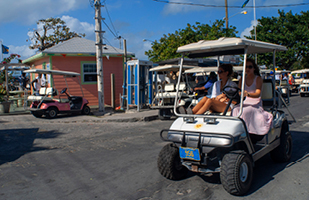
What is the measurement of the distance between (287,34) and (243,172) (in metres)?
33.4

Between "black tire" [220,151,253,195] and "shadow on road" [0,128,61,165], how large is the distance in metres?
4.60

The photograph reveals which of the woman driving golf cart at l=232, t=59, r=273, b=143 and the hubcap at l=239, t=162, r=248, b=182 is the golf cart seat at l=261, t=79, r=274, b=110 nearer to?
the woman driving golf cart at l=232, t=59, r=273, b=143

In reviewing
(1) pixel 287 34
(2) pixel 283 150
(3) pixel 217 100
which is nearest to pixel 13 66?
(3) pixel 217 100

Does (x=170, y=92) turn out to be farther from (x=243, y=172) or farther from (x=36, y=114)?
(x=243, y=172)

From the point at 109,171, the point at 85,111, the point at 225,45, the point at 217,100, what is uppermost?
the point at 225,45

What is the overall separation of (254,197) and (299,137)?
4254mm

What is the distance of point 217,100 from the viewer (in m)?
4.92

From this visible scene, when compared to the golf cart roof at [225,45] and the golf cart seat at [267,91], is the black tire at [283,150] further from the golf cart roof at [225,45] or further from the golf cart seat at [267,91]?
the golf cart roof at [225,45]

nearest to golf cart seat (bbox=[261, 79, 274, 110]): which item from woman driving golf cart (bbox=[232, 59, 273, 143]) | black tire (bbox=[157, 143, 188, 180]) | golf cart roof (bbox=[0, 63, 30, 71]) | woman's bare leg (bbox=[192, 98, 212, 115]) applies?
woman driving golf cart (bbox=[232, 59, 273, 143])

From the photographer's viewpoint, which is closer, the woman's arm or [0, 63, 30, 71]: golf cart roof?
the woman's arm

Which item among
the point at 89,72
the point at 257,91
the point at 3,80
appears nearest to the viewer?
the point at 257,91

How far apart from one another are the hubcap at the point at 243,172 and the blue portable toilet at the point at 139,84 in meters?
10.0

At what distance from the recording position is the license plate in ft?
12.9

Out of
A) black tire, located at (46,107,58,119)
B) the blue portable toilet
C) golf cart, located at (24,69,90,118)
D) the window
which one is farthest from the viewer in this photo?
the window
